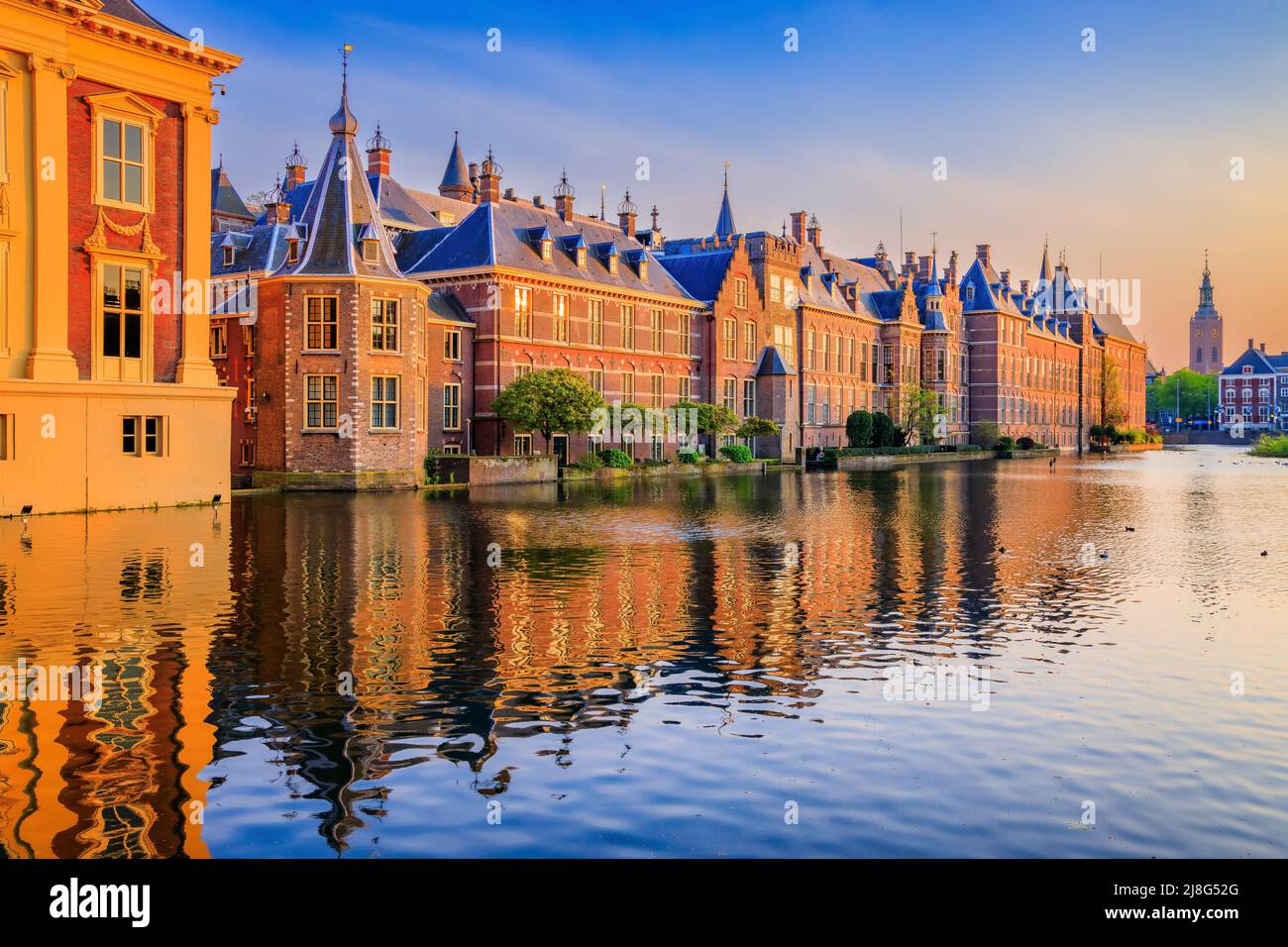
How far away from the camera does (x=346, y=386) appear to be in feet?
144

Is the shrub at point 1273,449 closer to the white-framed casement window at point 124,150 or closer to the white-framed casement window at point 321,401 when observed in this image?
the white-framed casement window at point 321,401

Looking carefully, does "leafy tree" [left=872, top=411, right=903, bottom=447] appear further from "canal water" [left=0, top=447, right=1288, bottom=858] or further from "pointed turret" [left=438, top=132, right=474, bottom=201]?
"canal water" [left=0, top=447, right=1288, bottom=858]

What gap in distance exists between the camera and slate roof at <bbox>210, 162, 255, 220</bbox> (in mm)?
73275

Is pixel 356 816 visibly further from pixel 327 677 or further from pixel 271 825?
pixel 327 677

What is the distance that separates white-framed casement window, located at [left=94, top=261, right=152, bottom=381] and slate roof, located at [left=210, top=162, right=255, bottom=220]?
44.1 meters

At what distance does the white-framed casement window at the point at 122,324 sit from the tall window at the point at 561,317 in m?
29.0

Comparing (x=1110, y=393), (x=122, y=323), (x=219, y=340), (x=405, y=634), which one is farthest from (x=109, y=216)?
(x=1110, y=393)

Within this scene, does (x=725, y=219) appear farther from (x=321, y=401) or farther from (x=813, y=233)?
(x=321, y=401)

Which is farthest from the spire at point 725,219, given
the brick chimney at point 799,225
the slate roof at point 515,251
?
the slate roof at point 515,251

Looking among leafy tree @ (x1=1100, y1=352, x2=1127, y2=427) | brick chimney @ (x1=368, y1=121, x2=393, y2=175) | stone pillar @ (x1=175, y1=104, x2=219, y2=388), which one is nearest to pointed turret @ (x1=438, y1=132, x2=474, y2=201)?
brick chimney @ (x1=368, y1=121, x2=393, y2=175)

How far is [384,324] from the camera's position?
4516 cm

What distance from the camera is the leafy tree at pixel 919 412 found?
92.9m

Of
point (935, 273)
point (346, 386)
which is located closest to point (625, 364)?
point (346, 386)
